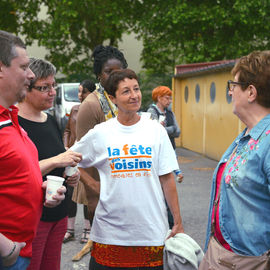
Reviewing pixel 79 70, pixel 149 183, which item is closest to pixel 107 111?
pixel 149 183

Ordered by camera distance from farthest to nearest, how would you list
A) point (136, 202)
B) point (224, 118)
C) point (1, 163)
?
point (224, 118), point (136, 202), point (1, 163)

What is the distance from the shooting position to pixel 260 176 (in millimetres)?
2180

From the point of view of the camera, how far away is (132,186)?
2.94 metres

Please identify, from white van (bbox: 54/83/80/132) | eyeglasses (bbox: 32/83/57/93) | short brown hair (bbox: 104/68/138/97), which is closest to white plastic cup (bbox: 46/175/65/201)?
eyeglasses (bbox: 32/83/57/93)

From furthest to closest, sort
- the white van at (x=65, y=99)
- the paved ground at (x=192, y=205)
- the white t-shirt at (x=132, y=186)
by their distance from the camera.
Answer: the white van at (x=65, y=99)
the paved ground at (x=192, y=205)
the white t-shirt at (x=132, y=186)

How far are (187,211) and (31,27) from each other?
22.8 m

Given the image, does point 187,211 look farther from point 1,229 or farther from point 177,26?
point 177,26

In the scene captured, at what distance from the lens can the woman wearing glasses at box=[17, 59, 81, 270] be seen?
117 inches

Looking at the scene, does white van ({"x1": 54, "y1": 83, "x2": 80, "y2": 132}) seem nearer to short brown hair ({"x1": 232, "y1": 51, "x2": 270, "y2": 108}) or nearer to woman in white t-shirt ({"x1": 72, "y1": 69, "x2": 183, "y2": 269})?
woman in white t-shirt ({"x1": 72, "y1": 69, "x2": 183, "y2": 269})

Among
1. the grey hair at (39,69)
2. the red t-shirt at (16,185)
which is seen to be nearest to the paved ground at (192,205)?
the grey hair at (39,69)

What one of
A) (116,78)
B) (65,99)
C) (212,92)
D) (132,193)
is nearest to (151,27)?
(65,99)

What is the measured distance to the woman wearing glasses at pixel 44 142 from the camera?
2.97m

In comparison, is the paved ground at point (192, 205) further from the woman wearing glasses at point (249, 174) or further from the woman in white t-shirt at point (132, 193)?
the woman wearing glasses at point (249, 174)

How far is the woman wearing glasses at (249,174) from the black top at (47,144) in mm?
1096
